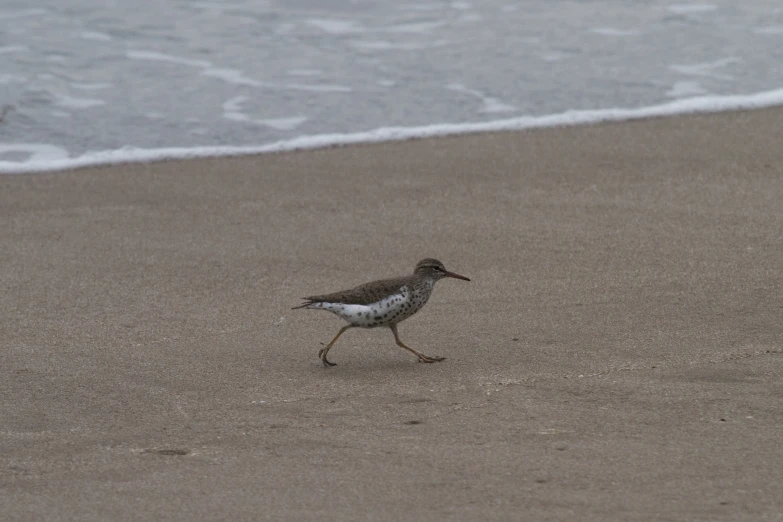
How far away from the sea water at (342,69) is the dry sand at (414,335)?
64cm

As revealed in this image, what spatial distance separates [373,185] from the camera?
25.6 ft

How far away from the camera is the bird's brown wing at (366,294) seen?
5.14 m

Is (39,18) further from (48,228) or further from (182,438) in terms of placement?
(182,438)

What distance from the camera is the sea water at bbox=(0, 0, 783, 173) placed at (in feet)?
30.2

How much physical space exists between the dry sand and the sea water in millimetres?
645

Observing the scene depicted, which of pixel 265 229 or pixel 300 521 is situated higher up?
pixel 265 229

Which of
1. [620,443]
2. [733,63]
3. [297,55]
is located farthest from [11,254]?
[733,63]

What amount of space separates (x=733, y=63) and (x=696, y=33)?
42.5 inches

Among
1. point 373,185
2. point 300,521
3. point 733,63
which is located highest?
point 733,63

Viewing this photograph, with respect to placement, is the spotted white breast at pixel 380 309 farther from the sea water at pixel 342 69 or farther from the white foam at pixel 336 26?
the white foam at pixel 336 26

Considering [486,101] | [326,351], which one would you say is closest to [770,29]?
[486,101]

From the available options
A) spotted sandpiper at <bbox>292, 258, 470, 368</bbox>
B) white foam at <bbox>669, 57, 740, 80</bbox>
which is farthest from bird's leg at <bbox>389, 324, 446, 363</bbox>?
white foam at <bbox>669, 57, 740, 80</bbox>

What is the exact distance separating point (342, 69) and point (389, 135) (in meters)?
2.12

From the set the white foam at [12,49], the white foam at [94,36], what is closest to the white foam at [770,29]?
the white foam at [94,36]
